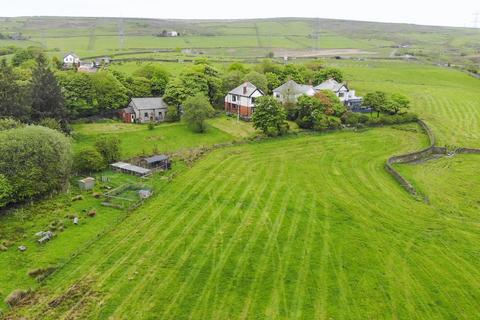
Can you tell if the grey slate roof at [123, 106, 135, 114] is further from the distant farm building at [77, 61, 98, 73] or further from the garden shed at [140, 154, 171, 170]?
the distant farm building at [77, 61, 98, 73]

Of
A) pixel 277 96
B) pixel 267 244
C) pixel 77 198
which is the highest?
pixel 277 96

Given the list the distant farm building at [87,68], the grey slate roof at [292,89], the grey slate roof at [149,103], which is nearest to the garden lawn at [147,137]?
the grey slate roof at [149,103]

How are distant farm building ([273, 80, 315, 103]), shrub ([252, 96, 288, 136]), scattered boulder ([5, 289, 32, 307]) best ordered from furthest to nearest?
distant farm building ([273, 80, 315, 103])
shrub ([252, 96, 288, 136])
scattered boulder ([5, 289, 32, 307])

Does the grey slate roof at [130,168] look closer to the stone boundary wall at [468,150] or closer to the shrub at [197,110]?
the shrub at [197,110]

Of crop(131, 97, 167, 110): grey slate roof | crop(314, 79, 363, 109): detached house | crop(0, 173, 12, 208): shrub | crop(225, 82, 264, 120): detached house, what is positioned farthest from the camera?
crop(314, 79, 363, 109): detached house

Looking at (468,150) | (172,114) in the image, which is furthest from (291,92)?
(468,150)

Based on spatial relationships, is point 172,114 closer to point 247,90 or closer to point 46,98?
point 247,90

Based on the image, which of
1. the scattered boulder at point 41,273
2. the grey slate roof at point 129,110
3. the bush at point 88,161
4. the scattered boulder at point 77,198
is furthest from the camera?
the grey slate roof at point 129,110

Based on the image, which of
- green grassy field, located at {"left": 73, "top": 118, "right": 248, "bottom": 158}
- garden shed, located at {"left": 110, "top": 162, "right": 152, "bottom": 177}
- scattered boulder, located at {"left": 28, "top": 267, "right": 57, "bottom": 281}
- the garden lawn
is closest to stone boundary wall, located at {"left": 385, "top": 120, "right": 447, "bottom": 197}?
green grassy field, located at {"left": 73, "top": 118, "right": 248, "bottom": 158}
